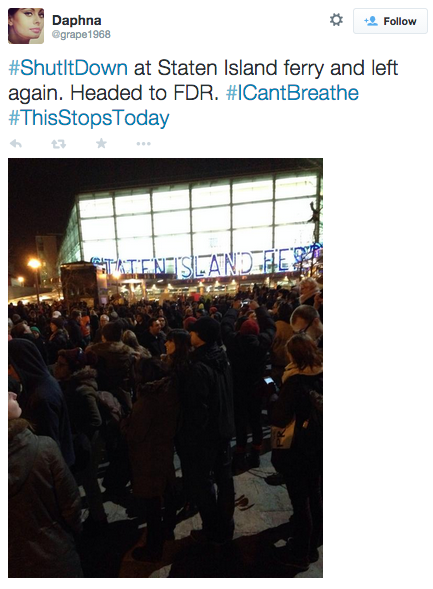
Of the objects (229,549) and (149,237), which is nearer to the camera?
(229,549)

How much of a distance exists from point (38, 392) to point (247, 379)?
237 cm

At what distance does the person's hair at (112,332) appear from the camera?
3562mm

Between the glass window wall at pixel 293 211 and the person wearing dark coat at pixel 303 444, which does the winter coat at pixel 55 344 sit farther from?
the glass window wall at pixel 293 211

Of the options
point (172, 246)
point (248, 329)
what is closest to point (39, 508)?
point (248, 329)

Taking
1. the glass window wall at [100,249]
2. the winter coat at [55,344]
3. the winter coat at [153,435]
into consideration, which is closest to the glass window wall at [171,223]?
the glass window wall at [100,249]

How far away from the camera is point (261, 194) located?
3269 centimetres

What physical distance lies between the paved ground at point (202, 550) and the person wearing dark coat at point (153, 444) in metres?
0.15

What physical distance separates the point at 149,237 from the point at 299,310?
1358 inches

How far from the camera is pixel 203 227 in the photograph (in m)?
34.4
